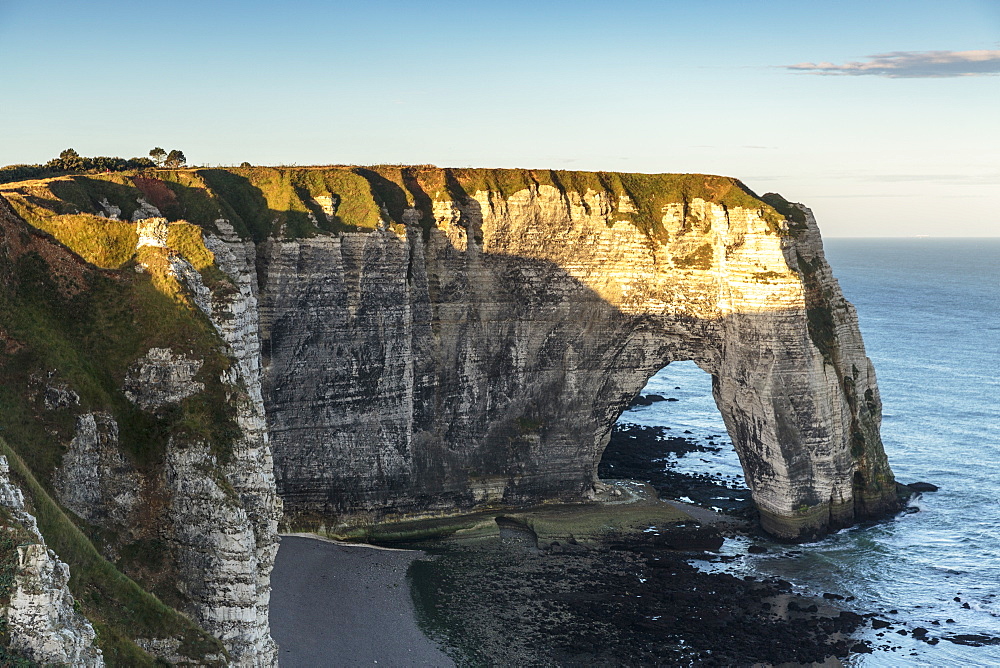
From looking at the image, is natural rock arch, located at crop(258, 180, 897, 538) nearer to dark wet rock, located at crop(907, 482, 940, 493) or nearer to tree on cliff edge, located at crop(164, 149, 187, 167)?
dark wet rock, located at crop(907, 482, 940, 493)

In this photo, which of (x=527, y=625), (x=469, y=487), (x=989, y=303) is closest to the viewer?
(x=527, y=625)

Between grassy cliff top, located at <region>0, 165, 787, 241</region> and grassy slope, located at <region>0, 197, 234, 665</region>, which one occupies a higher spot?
grassy cliff top, located at <region>0, 165, 787, 241</region>

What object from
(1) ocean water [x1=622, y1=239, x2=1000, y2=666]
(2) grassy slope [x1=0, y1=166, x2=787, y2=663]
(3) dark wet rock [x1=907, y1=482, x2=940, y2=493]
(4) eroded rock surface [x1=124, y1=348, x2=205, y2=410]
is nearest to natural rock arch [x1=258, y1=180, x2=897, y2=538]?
(1) ocean water [x1=622, y1=239, x2=1000, y2=666]

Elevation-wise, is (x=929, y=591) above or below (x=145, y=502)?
below

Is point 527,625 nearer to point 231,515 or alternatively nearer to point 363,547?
point 363,547

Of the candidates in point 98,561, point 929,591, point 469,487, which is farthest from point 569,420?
point 98,561

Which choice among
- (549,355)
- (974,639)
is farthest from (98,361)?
(974,639)

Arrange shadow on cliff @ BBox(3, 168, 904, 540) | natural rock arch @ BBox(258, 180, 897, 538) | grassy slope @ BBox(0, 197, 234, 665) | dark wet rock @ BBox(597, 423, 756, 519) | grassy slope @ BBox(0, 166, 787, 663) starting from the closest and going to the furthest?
1. grassy slope @ BBox(0, 166, 787, 663)
2. grassy slope @ BBox(0, 197, 234, 665)
3. shadow on cliff @ BBox(3, 168, 904, 540)
4. natural rock arch @ BBox(258, 180, 897, 538)
5. dark wet rock @ BBox(597, 423, 756, 519)
